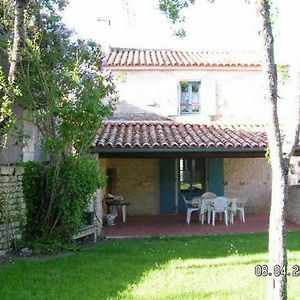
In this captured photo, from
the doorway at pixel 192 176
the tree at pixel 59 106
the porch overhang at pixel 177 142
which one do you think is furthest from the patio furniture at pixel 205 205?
the tree at pixel 59 106

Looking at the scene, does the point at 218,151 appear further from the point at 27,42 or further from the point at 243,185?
the point at 27,42

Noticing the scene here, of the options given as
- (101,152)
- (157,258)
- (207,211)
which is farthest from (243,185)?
(157,258)

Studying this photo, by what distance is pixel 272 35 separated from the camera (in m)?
4.73

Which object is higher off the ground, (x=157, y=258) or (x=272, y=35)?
(x=272, y=35)

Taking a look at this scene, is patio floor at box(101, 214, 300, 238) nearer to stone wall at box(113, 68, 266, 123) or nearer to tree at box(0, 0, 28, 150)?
stone wall at box(113, 68, 266, 123)

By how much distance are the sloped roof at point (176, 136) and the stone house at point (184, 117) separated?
15 cm

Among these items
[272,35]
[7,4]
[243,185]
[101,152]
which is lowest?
[243,185]

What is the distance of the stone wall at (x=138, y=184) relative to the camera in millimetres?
17375

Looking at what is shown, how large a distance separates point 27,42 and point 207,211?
835cm

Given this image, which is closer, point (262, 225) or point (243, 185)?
point (262, 225)

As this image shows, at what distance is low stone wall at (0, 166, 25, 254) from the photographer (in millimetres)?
9789

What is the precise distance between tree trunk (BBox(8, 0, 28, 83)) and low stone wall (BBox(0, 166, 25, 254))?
223cm

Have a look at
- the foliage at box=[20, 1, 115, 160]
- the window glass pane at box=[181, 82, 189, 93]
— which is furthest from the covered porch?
the foliage at box=[20, 1, 115, 160]

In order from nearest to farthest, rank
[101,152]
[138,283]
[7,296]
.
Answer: [7,296] → [138,283] → [101,152]
